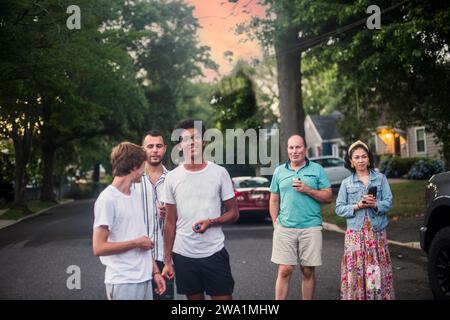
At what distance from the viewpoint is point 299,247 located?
5730 mm

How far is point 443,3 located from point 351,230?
1223cm

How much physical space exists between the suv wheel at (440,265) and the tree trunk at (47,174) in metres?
32.7

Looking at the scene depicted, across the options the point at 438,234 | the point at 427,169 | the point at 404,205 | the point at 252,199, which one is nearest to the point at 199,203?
the point at 438,234

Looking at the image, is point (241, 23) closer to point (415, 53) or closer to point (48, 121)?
point (415, 53)

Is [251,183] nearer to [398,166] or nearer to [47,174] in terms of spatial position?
[398,166]

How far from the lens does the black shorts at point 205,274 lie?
4543 millimetres

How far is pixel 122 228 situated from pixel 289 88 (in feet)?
62.4

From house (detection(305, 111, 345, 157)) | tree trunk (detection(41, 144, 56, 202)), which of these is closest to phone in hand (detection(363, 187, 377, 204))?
tree trunk (detection(41, 144, 56, 202))

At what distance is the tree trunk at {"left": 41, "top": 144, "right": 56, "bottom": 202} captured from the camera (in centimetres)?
3616

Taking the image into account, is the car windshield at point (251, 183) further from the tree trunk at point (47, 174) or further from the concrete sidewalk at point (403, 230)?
the tree trunk at point (47, 174)

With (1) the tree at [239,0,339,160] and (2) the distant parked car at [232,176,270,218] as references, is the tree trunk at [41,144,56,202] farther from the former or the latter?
(2) the distant parked car at [232,176,270,218]

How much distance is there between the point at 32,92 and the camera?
20.3 metres

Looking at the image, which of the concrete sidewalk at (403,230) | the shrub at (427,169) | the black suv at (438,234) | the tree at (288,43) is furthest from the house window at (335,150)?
the black suv at (438,234)

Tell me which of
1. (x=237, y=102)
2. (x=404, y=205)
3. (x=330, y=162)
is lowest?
(x=404, y=205)
